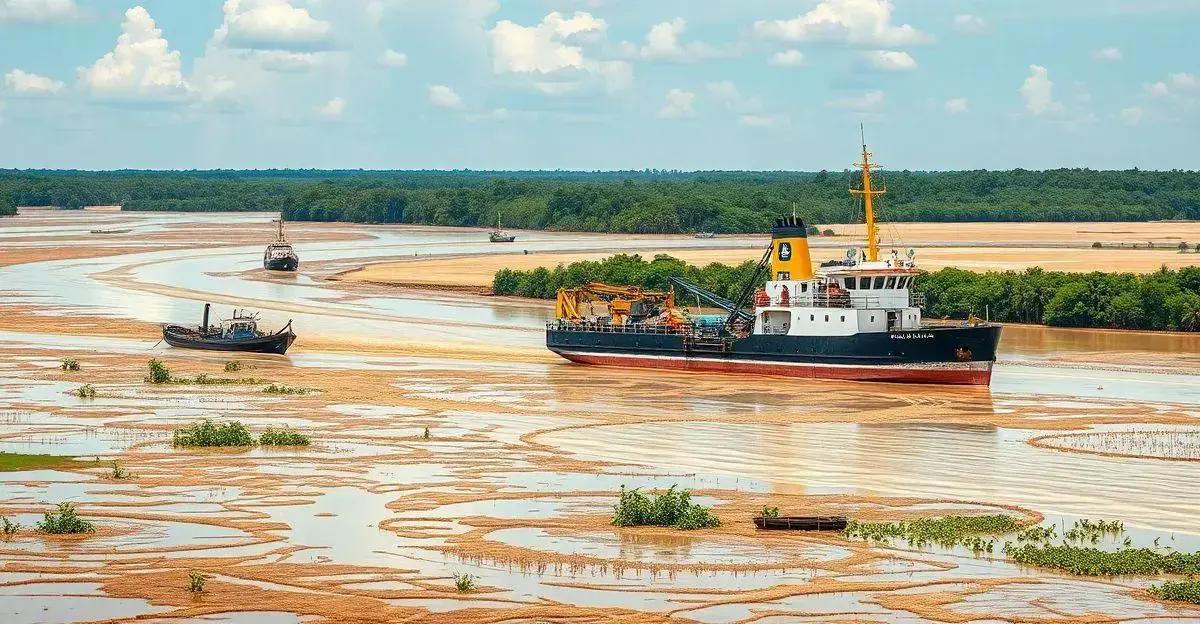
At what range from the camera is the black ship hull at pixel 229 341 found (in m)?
69.1

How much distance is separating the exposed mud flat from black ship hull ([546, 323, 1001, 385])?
1.05 meters

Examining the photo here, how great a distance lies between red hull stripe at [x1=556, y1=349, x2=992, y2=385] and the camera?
58.8 metres

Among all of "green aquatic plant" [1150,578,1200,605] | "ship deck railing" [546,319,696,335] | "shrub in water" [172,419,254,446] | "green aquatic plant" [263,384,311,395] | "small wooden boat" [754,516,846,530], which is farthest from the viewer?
"ship deck railing" [546,319,696,335]

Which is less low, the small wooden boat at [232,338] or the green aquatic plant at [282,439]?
the small wooden boat at [232,338]

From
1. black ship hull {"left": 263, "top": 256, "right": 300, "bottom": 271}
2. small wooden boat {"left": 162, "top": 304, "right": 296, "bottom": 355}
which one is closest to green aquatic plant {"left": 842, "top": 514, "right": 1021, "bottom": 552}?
small wooden boat {"left": 162, "top": 304, "right": 296, "bottom": 355}

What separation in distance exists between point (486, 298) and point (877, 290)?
43.0 metres

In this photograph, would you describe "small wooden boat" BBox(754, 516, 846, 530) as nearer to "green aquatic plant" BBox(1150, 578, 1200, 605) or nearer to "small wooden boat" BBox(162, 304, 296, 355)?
"green aquatic plant" BBox(1150, 578, 1200, 605)

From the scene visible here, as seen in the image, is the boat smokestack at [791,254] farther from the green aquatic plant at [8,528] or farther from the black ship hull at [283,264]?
the black ship hull at [283,264]

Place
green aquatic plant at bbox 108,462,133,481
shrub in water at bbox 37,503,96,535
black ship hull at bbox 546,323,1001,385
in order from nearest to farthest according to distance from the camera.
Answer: shrub in water at bbox 37,503,96,535 → green aquatic plant at bbox 108,462,133,481 → black ship hull at bbox 546,323,1001,385

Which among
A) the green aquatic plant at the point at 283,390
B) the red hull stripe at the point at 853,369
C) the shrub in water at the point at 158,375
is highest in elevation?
the red hull stripe at the point at 853,369

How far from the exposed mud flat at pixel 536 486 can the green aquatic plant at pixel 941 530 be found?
63cm

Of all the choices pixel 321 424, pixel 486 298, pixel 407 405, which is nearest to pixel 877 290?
pixel 407 405

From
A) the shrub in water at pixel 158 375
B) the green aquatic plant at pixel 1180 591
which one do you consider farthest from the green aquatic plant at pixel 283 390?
the green aquatic plant at pixel 1180 591

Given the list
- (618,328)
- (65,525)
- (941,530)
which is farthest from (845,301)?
(65,525)
